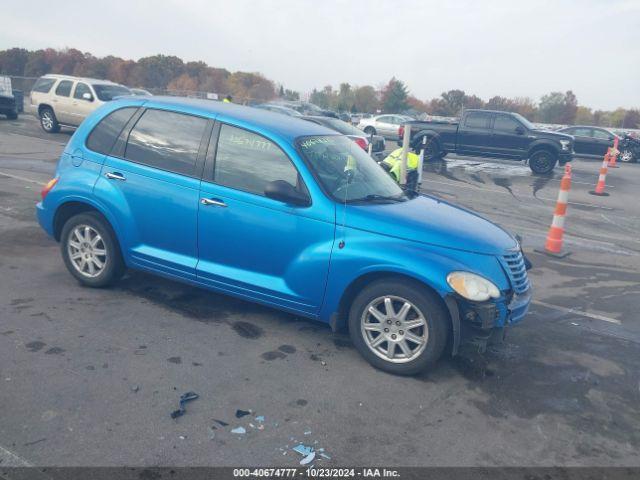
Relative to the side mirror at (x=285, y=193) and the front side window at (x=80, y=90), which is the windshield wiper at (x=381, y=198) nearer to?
the side mirror at (x=285, y=193)

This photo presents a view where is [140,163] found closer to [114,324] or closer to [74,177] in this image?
[74,177]

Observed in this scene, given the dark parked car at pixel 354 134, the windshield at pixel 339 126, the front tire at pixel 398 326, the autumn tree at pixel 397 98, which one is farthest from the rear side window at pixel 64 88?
the autumn tree at pixel 397 98

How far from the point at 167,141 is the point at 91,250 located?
1.24m

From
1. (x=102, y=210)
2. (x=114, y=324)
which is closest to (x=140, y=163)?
(x=102, y=210)

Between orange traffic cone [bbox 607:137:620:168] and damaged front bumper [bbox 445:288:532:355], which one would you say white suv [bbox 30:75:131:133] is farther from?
orange traffic cone [bbox 607:137:620:168]

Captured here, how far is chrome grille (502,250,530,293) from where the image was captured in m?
4.44

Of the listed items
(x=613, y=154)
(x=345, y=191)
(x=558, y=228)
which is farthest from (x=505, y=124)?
(x=345, y=191)

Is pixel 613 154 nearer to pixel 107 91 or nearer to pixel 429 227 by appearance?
pixel 107 91

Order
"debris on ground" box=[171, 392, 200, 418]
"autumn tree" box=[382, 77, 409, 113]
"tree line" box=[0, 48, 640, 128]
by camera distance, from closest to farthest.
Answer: "debris on ground" box=[171, 392, 200, 418], "tree line" box=[0, 48, 640, 128], "autumn tree" box=[382, 77, 409, 113]

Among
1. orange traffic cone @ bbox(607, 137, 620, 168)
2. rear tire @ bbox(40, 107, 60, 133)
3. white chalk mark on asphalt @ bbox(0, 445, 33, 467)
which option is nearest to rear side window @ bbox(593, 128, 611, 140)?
orange traffic cone @ bbox(607, 137, 620, 168)

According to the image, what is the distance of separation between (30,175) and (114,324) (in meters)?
7.72

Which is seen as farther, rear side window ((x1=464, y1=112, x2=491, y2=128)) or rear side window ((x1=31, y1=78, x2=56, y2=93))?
rear side window ((x1=464, y1=112, x2=491, y2=128))

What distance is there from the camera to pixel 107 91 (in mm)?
19141

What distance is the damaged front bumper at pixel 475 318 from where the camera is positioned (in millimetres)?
4055
